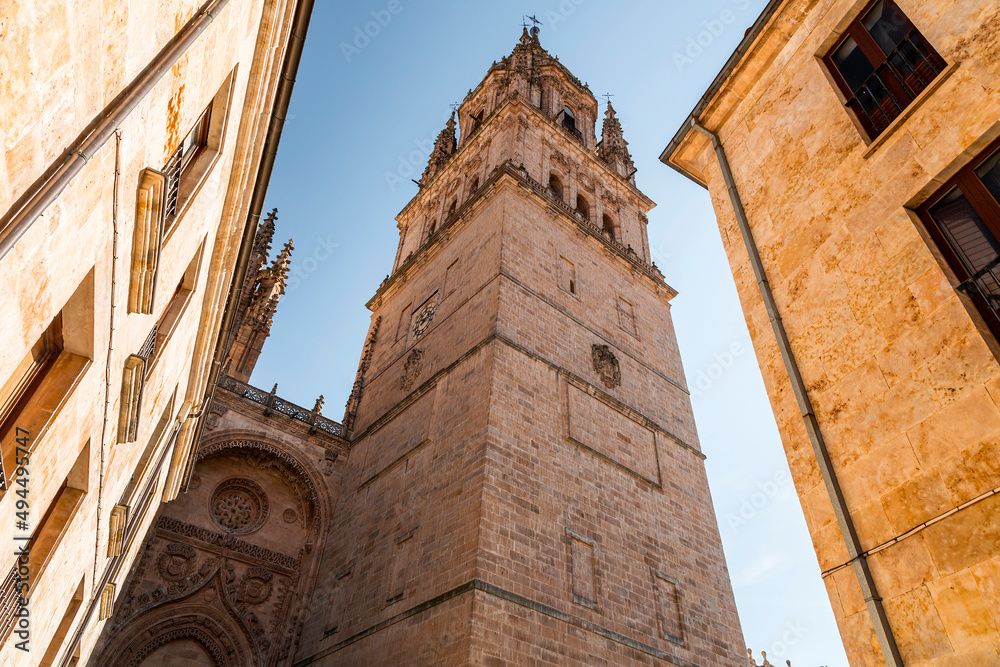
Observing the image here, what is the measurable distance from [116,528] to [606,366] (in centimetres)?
1215

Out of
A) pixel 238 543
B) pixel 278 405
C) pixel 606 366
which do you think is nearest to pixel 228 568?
pixel 238 543

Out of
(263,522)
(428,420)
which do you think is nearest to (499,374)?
(428,420)

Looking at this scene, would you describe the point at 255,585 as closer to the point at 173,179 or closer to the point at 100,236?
the point at 173,179

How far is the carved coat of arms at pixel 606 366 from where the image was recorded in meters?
16.2

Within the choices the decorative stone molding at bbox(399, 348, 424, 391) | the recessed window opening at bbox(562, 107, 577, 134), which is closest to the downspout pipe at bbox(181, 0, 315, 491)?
the decorative stone molding at bbox(399, 348, 424, 391)

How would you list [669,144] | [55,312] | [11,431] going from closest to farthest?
[55,312]
[11,431]
[669,144]

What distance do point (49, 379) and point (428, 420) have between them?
11446 mm

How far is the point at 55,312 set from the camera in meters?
3.00

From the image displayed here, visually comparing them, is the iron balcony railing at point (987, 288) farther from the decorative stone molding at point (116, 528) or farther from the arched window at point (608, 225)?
the arched window at point (608, 225)

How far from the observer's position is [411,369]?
1723cm

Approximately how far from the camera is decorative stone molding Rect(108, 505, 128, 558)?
6.95m

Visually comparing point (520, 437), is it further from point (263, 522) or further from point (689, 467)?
point (263, 522)

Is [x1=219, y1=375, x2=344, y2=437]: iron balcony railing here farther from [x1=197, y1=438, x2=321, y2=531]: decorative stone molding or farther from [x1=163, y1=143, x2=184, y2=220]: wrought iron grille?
[x1=163, y1=143, x2=184, y2=220]: wrought iron grille

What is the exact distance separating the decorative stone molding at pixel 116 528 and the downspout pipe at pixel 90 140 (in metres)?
5.39
